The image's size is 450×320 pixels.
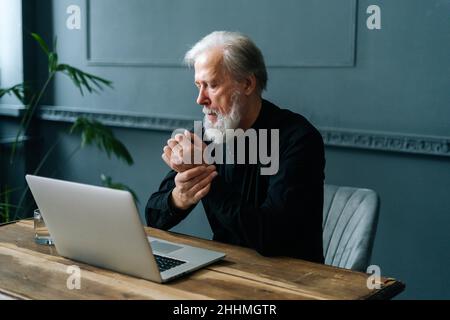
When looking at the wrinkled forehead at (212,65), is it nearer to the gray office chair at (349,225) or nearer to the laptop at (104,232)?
the gray office chair at (349,225)

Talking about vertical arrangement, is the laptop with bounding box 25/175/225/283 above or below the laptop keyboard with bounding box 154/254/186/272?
above

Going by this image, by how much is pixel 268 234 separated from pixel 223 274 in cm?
26

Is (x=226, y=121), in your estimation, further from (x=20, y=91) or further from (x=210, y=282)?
(x=20, y=91)

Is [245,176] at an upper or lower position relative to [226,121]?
lower

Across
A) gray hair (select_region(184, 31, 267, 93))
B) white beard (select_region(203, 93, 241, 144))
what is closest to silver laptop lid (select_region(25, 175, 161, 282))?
white beard (select_region(203, 93, 241, 144))

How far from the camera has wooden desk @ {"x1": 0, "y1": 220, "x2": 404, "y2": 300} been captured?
4.80ft

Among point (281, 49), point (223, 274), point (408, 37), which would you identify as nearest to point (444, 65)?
point (408, 37)

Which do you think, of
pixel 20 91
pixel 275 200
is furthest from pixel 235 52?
pixel 20 91

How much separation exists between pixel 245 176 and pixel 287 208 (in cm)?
33

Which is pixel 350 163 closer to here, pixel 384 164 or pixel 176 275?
pixel 384 164

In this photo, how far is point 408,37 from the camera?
2.67 meters

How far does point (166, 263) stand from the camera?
169cm

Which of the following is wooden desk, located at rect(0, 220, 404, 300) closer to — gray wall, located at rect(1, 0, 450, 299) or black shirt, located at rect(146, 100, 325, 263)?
black shirt, located at rect(146, 100, 325, 263)

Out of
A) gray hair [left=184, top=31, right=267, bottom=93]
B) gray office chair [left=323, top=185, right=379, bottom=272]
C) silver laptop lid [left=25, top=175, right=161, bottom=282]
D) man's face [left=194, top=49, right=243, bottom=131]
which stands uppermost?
gray hair [left=184, top=31, right=267, bottom=93]
